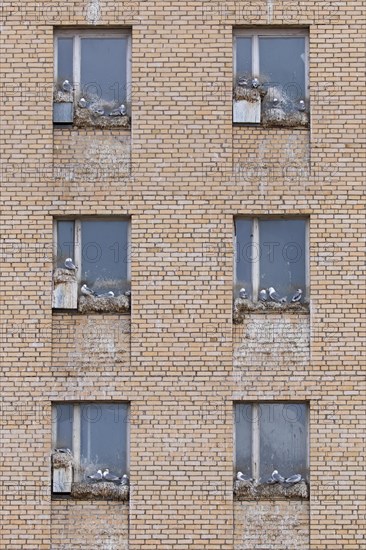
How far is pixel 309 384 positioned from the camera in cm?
1831

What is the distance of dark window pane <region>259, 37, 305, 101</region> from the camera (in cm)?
1911

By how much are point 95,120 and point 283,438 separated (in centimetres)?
494

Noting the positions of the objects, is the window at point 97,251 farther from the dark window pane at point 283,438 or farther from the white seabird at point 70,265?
the dark window pane at point 283,438

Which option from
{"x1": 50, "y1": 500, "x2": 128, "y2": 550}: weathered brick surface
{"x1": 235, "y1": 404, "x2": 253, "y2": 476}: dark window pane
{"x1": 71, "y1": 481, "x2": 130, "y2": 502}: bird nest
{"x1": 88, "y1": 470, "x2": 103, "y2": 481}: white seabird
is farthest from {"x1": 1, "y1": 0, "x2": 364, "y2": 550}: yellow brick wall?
{"x1": 88, "y1": 470, "x2": 103, "y2": 481}: white seabird

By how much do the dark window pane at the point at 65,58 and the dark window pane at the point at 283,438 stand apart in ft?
17.2

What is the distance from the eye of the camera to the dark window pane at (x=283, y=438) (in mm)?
18453

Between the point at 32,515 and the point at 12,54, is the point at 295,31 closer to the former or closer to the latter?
the point at 12,54

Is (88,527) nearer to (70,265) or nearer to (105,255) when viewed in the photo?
(70,265)

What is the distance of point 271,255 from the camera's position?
18.9 m

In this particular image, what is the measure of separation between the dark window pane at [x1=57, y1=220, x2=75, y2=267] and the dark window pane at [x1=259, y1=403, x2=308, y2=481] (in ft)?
10.9

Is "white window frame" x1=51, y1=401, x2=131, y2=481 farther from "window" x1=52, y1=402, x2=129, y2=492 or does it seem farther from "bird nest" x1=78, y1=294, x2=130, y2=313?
"bird nest" x1=78, y1=294, x2=130, y2=313

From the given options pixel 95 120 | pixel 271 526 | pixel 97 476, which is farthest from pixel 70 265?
pixel 271 526

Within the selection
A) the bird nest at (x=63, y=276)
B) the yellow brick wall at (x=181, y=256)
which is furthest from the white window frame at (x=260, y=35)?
the bird nest at (x=63, y=276)

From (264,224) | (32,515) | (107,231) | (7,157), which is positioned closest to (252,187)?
(264,224)
